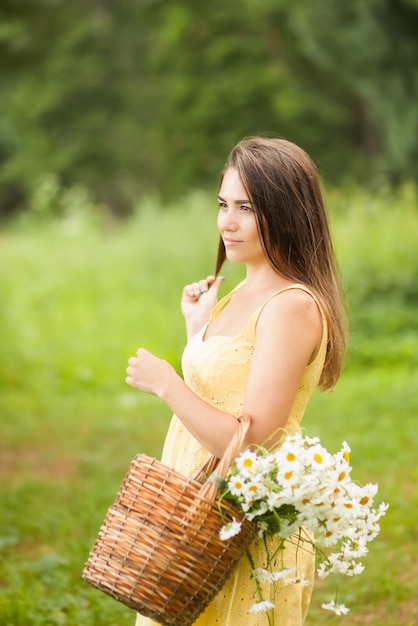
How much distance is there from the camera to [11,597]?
3.86 metres

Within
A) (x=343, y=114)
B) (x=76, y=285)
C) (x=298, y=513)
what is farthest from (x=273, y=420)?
(x=343, y=114)

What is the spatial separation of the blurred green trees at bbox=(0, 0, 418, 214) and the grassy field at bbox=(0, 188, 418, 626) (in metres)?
5.19

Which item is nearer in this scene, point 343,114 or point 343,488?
point 343,488

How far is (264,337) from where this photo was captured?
2195mm

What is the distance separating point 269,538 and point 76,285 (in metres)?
10.1

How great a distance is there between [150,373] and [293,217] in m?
0.52

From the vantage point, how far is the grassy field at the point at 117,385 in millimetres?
4254

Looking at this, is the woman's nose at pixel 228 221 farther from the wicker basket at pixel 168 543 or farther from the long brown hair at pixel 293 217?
the wicker basket at pixel 168 543

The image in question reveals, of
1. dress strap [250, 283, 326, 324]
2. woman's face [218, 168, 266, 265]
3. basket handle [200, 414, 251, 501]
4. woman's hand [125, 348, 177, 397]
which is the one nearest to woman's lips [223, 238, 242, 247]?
woman's face [218, 168, 266, 265]

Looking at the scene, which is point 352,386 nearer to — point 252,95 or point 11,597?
point 11,597

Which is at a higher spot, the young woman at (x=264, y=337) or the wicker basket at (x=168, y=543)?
the young woman at (x=264, y=337)

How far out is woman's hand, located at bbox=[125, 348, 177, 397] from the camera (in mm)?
2232

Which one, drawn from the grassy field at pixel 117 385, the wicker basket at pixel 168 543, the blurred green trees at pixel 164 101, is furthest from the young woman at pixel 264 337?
the blurred green trees at pixel 164 101

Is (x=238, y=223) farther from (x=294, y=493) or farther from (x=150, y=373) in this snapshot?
(x=294, y=493)
